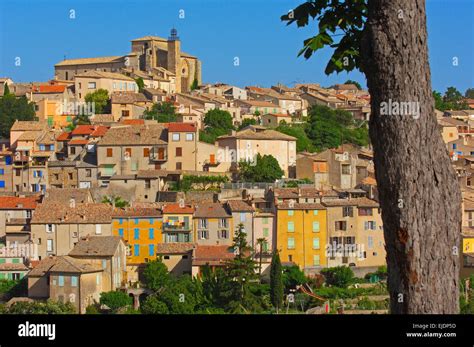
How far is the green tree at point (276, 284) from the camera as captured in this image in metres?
25.2

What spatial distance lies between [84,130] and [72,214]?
10.4 m

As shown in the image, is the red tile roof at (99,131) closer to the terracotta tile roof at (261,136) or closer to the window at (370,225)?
the terracotta tile roof at (261,136)

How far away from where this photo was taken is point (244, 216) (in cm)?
3070

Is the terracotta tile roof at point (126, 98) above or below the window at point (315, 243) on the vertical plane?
above

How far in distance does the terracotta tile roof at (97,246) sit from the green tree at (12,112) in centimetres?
1697

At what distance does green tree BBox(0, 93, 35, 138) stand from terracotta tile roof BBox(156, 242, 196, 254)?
55.6 feet

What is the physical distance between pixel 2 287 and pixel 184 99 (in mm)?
24767

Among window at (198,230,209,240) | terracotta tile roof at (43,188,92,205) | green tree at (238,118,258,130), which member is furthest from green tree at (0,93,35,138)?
window at (198,230,209,240)

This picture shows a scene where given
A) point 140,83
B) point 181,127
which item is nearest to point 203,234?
point 181,127

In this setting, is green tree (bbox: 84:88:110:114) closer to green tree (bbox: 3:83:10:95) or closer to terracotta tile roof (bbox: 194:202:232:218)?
green tree (bbox: 3:83:10:95)

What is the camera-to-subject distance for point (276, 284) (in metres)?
25.8

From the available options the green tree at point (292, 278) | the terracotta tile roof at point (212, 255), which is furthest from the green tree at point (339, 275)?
the terracotta tile roof at point (212, 255)

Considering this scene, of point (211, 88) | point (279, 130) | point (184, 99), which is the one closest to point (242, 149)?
point (279, 130)
